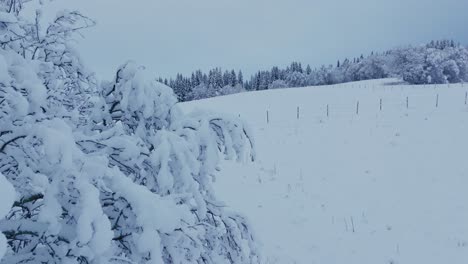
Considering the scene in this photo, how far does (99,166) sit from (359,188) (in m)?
11.0

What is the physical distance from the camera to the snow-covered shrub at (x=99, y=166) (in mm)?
1971

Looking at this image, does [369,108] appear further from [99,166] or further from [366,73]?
[366,73]

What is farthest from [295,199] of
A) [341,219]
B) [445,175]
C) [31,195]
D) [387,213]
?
[31,195]

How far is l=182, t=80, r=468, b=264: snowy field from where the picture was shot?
8828 millimetres

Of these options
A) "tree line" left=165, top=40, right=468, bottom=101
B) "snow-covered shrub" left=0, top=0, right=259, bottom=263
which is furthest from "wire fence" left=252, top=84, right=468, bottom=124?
"tree line" left=165, top=40, right=468, bottom=101

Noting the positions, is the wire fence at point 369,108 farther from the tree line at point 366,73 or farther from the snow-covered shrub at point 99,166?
the tree line at point 366,73

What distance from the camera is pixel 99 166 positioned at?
210 centimetres

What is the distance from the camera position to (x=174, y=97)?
335cm

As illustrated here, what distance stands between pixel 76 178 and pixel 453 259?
8312mm

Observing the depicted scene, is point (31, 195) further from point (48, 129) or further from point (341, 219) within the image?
point (341, 219)

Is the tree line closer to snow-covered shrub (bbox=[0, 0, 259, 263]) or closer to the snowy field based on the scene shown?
the snowy field

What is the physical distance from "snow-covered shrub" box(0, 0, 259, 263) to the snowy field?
5682mm

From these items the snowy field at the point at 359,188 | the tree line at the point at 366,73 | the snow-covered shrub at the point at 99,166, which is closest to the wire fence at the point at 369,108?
the snowy field at the point at 359,188

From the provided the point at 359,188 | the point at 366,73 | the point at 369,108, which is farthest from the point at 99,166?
the point at 366,73
